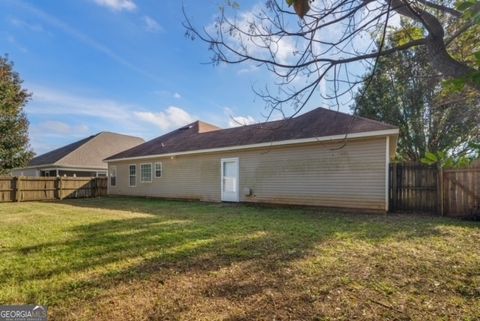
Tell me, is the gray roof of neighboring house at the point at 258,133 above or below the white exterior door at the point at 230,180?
above

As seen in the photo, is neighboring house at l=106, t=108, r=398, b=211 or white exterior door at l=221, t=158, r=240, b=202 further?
white exterior door at l=221, t=158, r=240, b=202

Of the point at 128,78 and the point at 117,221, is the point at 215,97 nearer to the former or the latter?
the point at 117,221

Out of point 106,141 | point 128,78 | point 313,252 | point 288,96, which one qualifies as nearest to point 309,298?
→ point 313,252

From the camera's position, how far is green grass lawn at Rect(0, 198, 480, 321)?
286 cm

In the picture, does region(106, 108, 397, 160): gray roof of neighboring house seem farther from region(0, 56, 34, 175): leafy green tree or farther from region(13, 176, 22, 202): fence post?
region(13, 176, 22, 202): fence post

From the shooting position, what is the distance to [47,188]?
55.1ft

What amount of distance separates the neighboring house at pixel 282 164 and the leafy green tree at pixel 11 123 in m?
5.70

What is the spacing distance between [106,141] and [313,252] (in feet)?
84.6

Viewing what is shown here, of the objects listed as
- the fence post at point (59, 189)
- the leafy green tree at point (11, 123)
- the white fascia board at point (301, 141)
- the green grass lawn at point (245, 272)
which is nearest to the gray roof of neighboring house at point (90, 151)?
the fence post at point (59, 189)

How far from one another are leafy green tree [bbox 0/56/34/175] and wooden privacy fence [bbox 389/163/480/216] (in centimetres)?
1856

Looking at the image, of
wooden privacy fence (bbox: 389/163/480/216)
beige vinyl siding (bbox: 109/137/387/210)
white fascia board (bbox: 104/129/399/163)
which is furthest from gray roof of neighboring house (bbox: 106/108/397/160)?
wooden privacy fence (bbox: 389/163/480/216)

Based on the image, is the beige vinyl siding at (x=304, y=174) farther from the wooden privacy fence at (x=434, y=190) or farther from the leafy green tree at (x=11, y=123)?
the leafy green tree at (x=11, y=123)

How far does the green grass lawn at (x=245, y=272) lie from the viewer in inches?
113

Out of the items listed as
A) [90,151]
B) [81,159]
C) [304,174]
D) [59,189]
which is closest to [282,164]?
[304,174]
